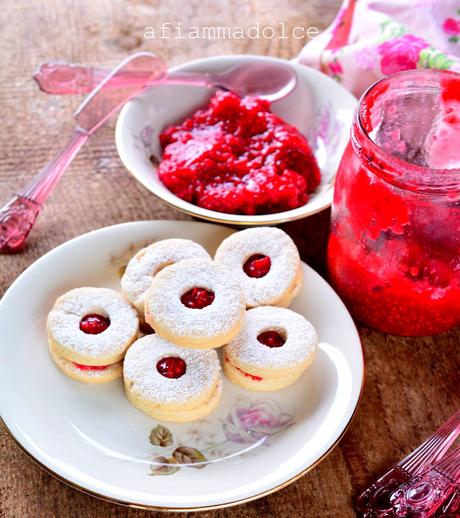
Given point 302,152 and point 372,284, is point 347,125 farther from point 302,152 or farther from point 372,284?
point 372,284

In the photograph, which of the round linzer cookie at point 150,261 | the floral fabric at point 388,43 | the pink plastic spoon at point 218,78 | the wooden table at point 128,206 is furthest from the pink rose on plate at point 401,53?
the round linzer cookie at point 150,261

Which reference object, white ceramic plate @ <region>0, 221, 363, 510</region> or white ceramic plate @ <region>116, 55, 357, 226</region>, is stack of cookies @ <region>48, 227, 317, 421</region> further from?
white ceramic plate @ <region>116, 55, 357, 226</region>

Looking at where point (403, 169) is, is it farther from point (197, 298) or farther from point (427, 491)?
point (427, 491)

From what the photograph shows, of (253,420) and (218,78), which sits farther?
(218,78)

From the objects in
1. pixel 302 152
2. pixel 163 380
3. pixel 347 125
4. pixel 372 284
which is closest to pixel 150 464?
pixel 163 380

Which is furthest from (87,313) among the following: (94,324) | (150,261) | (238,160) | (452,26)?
(452,26)

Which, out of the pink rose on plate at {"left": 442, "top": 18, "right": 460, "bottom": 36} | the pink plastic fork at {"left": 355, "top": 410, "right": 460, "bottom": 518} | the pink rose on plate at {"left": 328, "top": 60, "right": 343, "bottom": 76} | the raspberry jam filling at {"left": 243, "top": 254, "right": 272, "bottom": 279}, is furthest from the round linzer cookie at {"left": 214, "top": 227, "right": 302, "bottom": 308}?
the pink rose on plate at {"left": 442, "top": 18, "right": 460, "bottom": 36}

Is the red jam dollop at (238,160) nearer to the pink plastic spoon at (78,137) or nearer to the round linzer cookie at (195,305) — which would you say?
the pink plastic spoon at (78,137)
